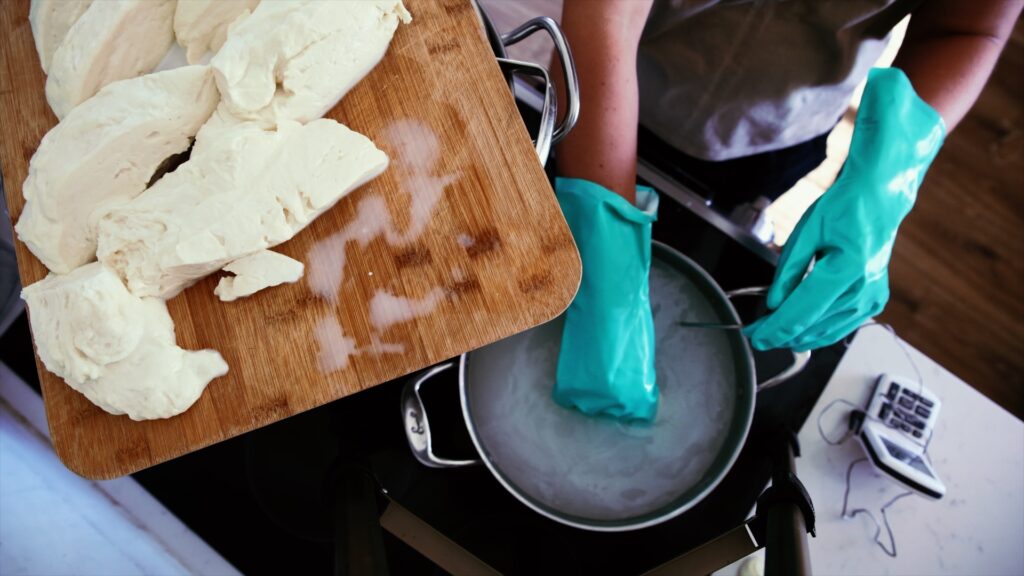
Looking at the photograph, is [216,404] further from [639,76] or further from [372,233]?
[639,76]

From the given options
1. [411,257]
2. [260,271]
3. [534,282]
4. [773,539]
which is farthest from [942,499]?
[260,271]

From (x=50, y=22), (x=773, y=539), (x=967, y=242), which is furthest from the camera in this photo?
(x=967, y=242)

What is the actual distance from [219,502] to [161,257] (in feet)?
1.55

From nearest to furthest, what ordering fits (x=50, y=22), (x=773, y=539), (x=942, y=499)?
(x=773, y=539), (x=50, y=22), (x=942, y=499)

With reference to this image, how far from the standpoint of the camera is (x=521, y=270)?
2.05ft

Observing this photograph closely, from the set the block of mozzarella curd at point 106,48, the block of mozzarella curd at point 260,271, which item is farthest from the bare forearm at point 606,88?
the block of mozzarella curd at point 106,48

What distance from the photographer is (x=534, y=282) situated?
2.05ft

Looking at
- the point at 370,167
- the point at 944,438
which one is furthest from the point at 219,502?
the point at 944,438

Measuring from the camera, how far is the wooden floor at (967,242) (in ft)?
4.46

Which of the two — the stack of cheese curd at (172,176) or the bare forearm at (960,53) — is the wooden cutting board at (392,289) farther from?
the bare forearm at (960,53)

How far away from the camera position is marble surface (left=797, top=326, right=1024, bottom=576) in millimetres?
764

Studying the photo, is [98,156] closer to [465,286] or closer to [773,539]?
[465,286]

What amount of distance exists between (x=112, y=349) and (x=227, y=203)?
18 cm

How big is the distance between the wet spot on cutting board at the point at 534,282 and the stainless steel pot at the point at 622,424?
5.7 inches
